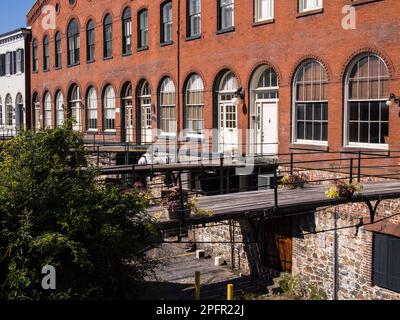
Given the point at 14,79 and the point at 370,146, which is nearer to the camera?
the point at 370,146

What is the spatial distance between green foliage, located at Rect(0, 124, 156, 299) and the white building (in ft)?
103

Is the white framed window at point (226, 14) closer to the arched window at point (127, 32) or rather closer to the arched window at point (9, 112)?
the arched window at point (127, 32)

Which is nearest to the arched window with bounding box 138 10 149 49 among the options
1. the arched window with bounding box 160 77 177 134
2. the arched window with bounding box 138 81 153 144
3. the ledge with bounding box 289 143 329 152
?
the arched window with bounding box 138 81 153 144

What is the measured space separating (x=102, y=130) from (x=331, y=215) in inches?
721

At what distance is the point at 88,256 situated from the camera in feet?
27.9

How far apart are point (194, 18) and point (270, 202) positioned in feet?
42.9

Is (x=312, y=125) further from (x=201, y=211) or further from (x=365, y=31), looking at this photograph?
(x=201, y=211)

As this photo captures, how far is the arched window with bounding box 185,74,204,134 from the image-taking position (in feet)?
76.5

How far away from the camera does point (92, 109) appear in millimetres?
32250

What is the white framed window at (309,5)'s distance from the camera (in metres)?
17.6

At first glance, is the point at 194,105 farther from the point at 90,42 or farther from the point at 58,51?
the point at 58,51

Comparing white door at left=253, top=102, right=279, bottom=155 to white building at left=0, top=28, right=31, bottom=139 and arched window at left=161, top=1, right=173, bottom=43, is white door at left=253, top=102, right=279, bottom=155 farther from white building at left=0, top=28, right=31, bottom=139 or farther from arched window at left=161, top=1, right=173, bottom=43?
white building at left=0, top=28, right=31, bottom=139

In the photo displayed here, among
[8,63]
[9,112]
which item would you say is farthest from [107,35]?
[9,112]
